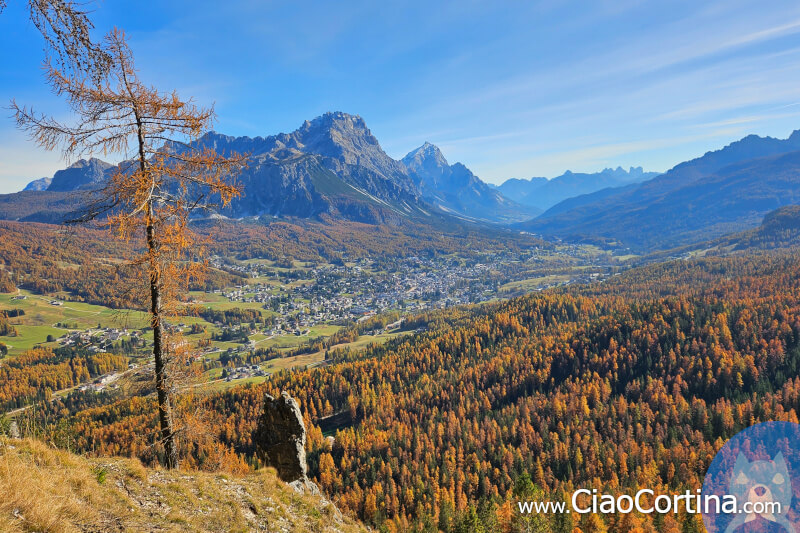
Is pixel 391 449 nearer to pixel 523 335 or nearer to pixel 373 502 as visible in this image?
pixel 373 502

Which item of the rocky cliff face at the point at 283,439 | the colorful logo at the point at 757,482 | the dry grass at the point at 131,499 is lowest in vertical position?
the colorful logo at the point at 757,482

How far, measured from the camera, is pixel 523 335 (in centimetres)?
19200

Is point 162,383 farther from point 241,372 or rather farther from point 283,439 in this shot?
point 241,372

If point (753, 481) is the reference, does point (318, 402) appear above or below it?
above

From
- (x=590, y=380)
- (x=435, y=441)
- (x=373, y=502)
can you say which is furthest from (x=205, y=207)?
(x=590, y=380)

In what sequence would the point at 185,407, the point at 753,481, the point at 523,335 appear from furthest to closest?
1. the point at 523,335
2. the point at 753,481
3. the point at 185,407

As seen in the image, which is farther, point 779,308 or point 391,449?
point 779,308

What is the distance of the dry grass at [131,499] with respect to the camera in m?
10.4

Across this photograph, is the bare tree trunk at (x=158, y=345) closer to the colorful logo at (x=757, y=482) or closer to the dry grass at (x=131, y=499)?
the dry grass at (x=131, y=499)

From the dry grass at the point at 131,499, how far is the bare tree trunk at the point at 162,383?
4.62 feet

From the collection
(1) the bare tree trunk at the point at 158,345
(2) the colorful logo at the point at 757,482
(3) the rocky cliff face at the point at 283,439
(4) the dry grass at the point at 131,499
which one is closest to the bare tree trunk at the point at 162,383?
(1) the bare tree trunk at the point at 158,345

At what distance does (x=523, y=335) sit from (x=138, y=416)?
15768 centimetres

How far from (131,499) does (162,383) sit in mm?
5835

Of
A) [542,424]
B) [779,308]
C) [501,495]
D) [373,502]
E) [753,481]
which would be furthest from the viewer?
[779,308]
